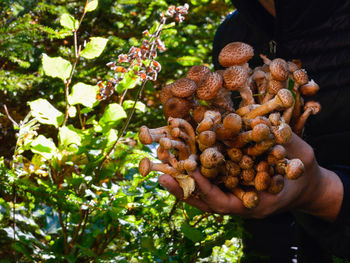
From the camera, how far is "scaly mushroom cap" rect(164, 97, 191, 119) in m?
0.97

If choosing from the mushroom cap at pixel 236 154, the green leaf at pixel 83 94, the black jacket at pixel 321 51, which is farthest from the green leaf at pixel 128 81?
the mushroom cap at pixel 236 154

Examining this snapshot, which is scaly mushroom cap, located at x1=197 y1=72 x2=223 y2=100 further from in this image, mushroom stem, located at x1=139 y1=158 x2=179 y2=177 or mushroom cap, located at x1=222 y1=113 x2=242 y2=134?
mushroom stem, located at x1=139 y1=158 x2=179 y2=177

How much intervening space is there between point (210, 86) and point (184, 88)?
2.7 inches

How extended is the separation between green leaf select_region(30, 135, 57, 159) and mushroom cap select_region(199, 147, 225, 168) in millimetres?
961

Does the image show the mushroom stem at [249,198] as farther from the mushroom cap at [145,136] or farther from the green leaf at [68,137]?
the green leaf at [68,137]

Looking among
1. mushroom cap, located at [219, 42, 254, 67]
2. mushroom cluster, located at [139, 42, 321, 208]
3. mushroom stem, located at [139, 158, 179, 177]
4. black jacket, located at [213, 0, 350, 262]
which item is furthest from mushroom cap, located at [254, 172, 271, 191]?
black jacket, located at [213, 0, 350, 262]

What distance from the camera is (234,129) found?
878mm

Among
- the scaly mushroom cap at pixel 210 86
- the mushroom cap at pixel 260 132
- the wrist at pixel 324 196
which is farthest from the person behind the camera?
the wrist at pixel 324 196

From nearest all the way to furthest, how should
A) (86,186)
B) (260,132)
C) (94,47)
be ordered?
1. (260,132)
2. (86,186)
3. (94,47)

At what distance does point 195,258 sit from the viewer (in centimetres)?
129

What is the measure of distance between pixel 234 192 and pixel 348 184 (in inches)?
17.6

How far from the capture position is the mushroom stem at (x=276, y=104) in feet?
2.94

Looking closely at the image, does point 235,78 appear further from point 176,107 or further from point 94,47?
point 94,47

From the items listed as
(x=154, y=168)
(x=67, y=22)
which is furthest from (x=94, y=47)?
(x=154, y=168)
